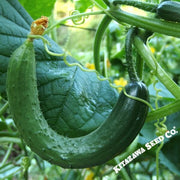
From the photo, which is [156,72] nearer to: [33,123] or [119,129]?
[119,129]

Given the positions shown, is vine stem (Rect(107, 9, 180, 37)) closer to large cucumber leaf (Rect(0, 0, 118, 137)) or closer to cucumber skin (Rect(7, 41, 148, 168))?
cucumber skin (Rect(7, 41, 148, 168))

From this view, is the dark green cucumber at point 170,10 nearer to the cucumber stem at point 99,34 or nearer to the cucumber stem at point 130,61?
the cucumber stem at point 130,61

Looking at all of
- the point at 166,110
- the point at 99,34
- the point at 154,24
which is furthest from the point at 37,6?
the point at 166,110

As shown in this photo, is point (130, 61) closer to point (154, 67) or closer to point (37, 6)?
point (154, 67)

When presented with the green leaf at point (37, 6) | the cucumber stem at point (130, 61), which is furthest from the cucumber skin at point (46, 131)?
the green leaf at point (37, 6)

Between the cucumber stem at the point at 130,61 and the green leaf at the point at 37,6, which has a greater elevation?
the green leaf at the point at 37,6

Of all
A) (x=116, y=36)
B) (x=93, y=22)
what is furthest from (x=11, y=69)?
(x=93, y=22)
